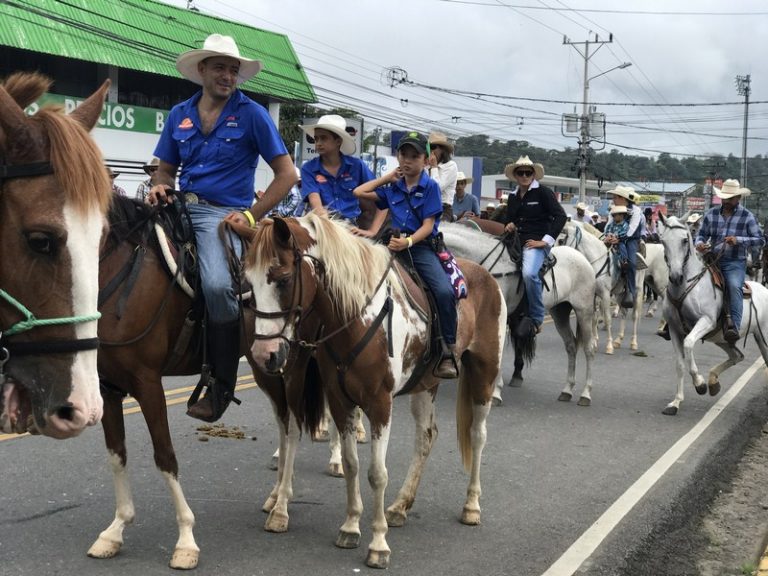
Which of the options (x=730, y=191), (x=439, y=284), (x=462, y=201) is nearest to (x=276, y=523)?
(x=439, y=284)

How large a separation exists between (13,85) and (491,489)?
16.1 ft

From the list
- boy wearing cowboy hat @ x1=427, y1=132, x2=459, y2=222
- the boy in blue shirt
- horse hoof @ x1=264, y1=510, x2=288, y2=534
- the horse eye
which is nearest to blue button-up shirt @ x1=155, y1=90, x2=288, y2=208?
the boy in blue shirt

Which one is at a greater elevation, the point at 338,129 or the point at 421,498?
the point at 338,129

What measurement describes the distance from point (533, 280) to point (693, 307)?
2033 mm

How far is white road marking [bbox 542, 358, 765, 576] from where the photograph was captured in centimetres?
522

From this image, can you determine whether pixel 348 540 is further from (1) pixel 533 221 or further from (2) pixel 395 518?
(1) pixel 533 221

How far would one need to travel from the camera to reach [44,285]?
9.14ft

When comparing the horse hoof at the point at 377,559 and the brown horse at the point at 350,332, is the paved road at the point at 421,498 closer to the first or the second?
A: the horse hoof at the point at 377,559

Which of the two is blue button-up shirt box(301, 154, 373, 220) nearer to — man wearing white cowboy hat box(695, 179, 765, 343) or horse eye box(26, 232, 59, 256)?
horse eye box(26, 232, 59, 256)

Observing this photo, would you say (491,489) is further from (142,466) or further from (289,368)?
(142,466)

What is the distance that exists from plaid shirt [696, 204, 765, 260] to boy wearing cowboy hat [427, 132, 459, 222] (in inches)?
130

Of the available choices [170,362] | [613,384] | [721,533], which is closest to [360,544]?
[170,362]

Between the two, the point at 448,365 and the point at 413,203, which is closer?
the point at 448,365

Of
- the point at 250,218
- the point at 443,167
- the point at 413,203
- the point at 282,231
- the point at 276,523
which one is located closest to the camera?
the point at 282,231
